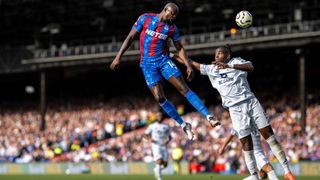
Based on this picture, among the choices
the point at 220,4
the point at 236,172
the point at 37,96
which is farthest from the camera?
the point at 37,96

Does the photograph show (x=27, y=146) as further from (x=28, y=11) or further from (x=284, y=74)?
(x=284, y=74)

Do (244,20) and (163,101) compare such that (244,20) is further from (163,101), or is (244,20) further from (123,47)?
(123,47)

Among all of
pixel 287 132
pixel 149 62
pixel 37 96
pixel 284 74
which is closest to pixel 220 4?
pixel 284 74

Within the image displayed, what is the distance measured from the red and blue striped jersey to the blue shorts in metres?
0.12

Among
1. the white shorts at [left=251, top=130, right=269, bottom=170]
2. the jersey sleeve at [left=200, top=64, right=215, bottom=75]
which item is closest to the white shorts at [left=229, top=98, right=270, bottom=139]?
the white shorts at [left=251, top=130, right=269, bottom=170]

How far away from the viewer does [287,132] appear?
31234mm

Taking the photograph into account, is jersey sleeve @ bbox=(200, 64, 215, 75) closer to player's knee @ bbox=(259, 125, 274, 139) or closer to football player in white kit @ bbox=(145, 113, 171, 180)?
player's knee @ bbox=(259, 125, 274, 139)

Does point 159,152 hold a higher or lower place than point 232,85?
lower

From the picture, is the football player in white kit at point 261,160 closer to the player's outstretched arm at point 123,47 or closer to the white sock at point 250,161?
the white sock at point 250,161

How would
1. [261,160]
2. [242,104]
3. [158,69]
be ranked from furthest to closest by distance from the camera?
[158,69], [261,160], [242,104]

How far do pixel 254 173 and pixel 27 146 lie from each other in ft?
104

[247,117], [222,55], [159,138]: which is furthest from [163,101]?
[159,138]

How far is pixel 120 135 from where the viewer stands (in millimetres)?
40344

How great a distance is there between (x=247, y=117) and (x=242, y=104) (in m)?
0.28
